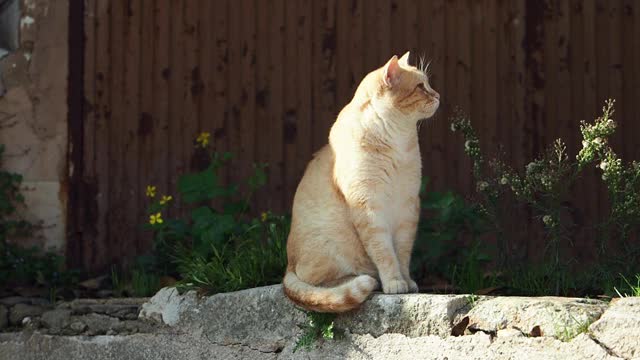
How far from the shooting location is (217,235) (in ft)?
17.8

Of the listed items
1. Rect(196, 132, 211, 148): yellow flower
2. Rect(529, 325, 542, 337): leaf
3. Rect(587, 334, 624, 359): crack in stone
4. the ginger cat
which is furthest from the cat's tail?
Rect(196, 132, 211, 148): yellow flower

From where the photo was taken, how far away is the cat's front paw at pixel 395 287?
432cm

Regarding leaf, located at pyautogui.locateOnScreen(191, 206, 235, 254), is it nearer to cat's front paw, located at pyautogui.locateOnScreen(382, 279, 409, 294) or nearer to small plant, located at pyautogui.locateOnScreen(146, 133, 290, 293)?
small plant, located at pyautogui.locateOnScreen(146, 133, 290, 293)

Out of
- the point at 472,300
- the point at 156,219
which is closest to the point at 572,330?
the point at 472,300

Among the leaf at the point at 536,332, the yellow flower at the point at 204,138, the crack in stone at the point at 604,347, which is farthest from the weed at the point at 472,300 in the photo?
the yellow flower at the point at 204,138

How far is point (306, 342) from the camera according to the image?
4430 millimetres

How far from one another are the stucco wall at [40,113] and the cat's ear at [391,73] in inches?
109

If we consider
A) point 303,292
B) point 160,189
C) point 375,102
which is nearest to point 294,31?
point 160,189

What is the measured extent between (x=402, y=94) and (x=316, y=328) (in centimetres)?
109

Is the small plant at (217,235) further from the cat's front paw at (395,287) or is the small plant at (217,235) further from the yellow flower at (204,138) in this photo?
the cat's front paw at (395,287)

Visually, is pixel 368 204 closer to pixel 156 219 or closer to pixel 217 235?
pixel 217 235

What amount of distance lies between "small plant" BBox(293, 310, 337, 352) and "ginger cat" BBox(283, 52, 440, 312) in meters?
0.09

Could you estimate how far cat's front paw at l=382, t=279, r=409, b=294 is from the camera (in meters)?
4.32

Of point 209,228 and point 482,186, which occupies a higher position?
point 482,186
